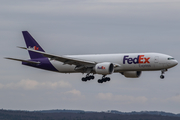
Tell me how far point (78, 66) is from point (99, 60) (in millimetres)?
4386

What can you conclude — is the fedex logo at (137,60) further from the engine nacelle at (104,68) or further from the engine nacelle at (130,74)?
the engine nacelle at (130,74)

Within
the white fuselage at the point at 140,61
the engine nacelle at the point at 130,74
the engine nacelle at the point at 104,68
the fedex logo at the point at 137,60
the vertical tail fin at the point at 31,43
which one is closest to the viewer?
the white fuselage at the point at 140,61

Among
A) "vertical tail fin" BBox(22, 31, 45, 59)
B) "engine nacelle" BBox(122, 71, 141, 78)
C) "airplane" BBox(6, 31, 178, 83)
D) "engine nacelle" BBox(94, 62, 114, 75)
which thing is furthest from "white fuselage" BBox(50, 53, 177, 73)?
"vertical tail fin" BBox(22, 31, 45, 59)

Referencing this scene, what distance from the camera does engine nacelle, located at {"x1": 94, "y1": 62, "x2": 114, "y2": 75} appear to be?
70.0 meters

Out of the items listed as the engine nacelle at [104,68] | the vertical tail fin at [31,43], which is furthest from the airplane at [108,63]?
the vertical tail fin at [31,43]

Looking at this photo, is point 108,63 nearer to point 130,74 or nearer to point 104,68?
point 104,68

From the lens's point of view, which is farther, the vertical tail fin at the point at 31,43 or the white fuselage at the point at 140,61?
the vertical tail fin at the point at 31,43

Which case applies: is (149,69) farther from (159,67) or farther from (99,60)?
(99,60)

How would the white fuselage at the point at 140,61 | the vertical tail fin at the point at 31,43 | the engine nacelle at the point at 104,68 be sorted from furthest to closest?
the vertical tail fin at the point at 31,43, the engine nacelle at the point at 104,68, the white fuselage at the point at 140,61

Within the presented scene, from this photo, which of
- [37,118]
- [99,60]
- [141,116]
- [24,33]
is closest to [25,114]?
[37,118]

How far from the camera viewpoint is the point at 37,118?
547 feet

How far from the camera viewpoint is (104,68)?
70.1m

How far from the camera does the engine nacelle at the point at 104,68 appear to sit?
230ft

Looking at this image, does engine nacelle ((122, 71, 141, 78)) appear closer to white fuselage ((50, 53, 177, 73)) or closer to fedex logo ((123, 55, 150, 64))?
white fuselage ((50, 53, 177, 73))
